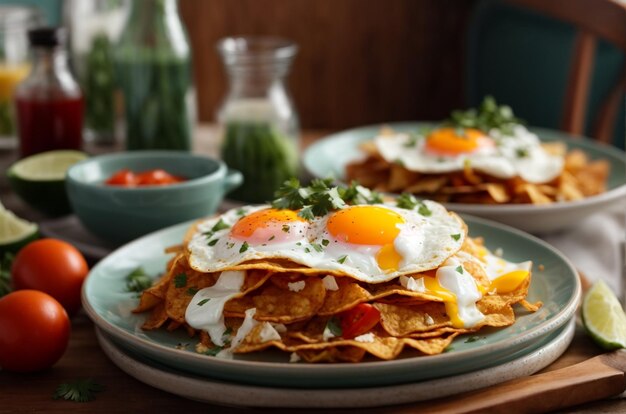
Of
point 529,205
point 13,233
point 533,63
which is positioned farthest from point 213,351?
point 533,63

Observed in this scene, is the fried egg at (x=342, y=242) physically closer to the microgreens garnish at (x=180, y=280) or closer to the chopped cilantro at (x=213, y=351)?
the microgreens garnish at (x=180, y=280)

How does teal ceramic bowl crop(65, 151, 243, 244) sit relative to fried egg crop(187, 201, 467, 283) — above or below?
below

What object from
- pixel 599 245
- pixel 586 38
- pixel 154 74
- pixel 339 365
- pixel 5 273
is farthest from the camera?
pixel 586 38

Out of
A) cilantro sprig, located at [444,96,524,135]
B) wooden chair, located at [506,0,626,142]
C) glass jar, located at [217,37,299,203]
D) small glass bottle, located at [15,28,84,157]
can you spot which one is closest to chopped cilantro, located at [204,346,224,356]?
glass jar, located at [217,37,299,203]

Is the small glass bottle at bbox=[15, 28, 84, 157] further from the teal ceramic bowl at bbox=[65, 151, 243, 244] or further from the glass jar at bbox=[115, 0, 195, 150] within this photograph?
the teal ceramic bowl at bbox=[65, 151, 243, 244]

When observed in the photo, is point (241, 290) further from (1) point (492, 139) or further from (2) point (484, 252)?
(1) point (492, 139)

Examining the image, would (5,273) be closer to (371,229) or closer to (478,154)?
(371,229)

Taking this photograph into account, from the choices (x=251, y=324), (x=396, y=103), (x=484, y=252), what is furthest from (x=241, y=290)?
(x=396, y=103)

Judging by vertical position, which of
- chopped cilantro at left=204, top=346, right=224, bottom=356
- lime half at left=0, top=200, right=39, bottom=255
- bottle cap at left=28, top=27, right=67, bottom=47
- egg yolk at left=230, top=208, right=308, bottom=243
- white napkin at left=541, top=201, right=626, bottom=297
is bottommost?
white napkin at left=541, top=201, right=626, bottom=297
